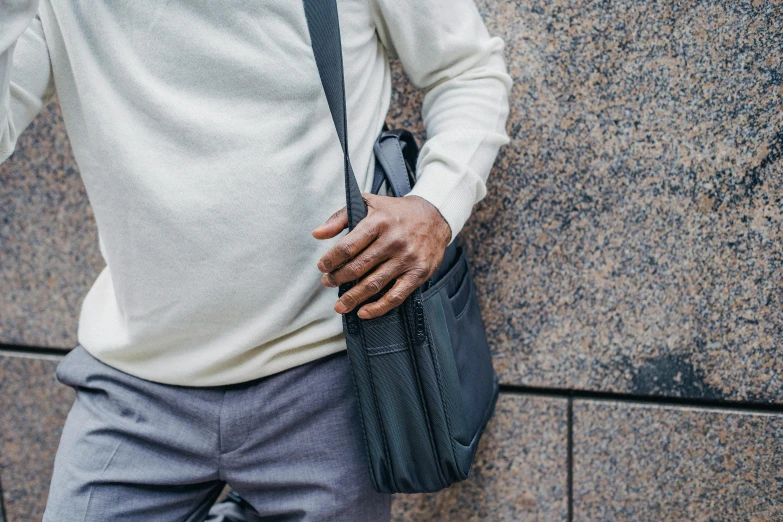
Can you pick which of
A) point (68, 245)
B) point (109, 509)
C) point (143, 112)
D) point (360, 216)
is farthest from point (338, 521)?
point (68, 245)

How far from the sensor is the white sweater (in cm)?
111

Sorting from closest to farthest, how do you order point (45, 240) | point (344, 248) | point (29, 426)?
point (344, 248), point (45, 240), point (29, 426)

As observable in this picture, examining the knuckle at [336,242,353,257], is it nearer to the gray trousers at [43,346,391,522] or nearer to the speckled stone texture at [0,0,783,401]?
the gray trousers at [43,346,391,522]

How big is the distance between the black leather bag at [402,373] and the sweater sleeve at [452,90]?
0.10 metres

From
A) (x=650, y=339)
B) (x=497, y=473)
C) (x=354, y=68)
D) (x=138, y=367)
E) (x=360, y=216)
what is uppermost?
(x=354, y=68)

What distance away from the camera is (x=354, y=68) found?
4.13ft

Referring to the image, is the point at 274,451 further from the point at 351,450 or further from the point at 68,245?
the point at 68,245

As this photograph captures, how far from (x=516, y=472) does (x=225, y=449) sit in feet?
3.17

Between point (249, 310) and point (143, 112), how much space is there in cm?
43

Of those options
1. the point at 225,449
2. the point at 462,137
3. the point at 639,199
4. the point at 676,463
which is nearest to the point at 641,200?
the point at 639,199

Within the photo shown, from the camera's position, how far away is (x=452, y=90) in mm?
1327

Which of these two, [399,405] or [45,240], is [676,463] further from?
[45,240]

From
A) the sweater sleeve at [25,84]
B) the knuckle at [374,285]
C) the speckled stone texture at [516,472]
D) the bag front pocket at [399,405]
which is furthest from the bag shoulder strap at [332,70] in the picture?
the speckled stone texture at [516,472]

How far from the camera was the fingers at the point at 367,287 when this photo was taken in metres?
1.07
